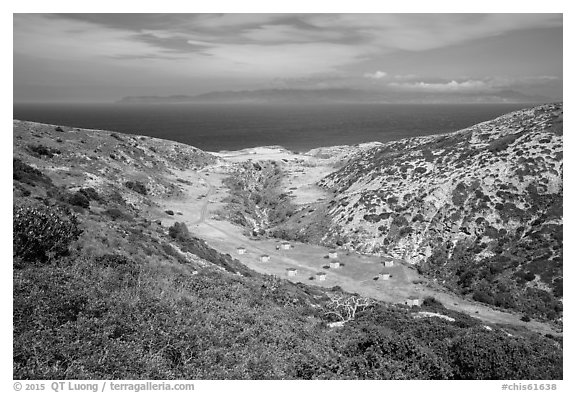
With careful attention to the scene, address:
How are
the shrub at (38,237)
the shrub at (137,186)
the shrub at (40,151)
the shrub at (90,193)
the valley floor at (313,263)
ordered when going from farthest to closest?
the shrub at (137,186) < the shrub at (40,151) < the shrub at (90,193) < the valley floor at (313,263) < the shrub at (38,237)

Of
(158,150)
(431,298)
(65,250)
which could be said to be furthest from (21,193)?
(158,150)

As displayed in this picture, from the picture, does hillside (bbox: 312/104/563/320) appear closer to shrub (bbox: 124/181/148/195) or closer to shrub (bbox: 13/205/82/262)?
shrub (bbox: 124/181/148/195)

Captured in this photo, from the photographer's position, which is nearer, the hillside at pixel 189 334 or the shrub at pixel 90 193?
the hillside at pixel 189 334

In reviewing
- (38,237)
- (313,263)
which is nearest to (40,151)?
(313,263)

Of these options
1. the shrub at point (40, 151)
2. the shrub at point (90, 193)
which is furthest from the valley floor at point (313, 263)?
the shrub at point (40, 151)

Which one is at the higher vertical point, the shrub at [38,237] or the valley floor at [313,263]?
the shrub at [38,237]

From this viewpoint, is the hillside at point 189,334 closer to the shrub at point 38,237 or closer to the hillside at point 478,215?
the shrub at point 38,237

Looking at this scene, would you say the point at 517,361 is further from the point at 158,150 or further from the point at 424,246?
the point at 158,150
